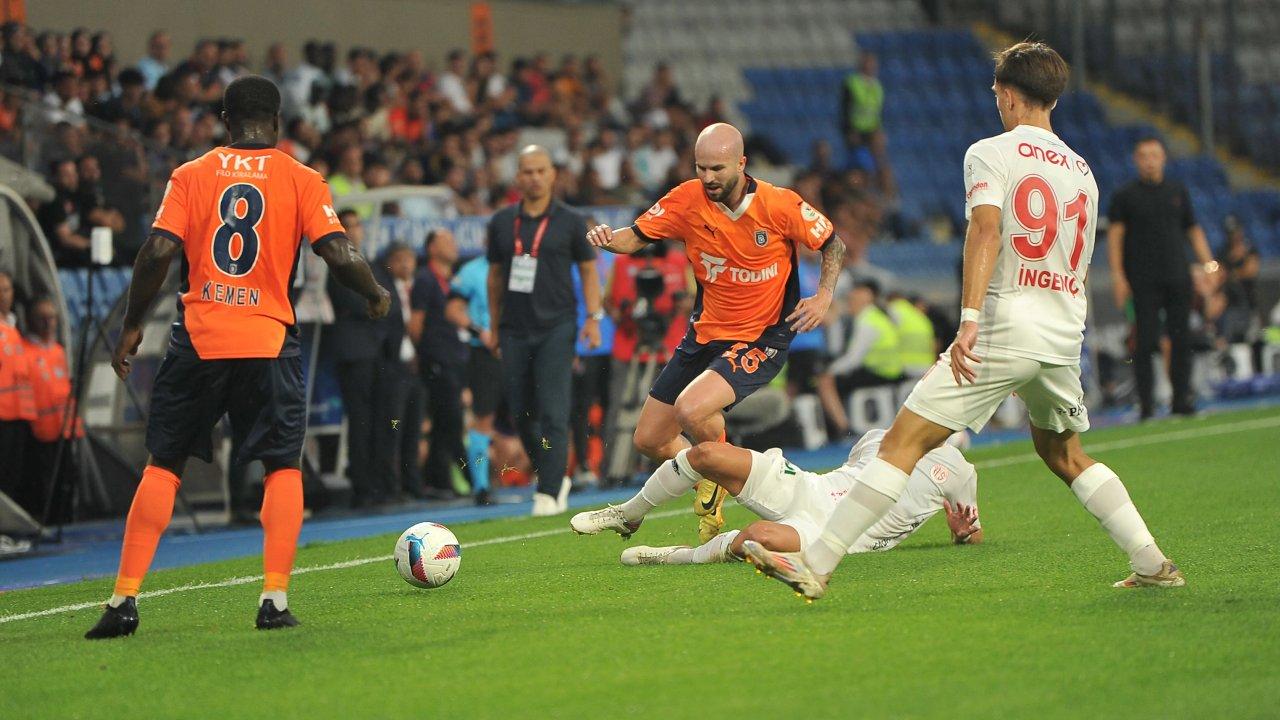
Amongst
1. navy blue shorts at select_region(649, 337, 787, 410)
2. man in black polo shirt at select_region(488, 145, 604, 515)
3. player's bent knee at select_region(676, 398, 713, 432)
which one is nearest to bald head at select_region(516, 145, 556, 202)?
man in black polo shirt at select_region(488, 145, 604, 515)

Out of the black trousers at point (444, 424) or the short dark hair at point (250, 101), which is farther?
the black trousers at point (444, 424)

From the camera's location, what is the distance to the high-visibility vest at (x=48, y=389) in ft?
39.7

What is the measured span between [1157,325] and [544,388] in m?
6.71

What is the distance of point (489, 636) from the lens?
637 centimetres

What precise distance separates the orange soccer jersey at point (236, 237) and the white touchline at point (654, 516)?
77.5 inches

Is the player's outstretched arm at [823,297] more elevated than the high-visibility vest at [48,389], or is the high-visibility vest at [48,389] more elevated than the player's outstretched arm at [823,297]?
the player's outstretched arm at [823,297]

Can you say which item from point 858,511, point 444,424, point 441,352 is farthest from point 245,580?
point 444,424

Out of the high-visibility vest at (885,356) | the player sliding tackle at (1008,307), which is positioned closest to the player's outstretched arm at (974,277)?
the player sliding tackle at (1008,307)

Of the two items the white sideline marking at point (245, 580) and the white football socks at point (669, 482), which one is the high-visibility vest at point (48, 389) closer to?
the white sideline marking at point (245, 580)

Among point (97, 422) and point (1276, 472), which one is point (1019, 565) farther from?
point (97, 422)

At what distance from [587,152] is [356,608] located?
1374 centimetres

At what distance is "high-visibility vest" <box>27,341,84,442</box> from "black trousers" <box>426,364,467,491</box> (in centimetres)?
314

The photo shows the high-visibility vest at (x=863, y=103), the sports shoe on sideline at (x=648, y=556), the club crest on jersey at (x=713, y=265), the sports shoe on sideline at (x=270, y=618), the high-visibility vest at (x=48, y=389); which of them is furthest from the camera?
the high-visibility vest at (x=863, y=103)

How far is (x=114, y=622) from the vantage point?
22.1ft
